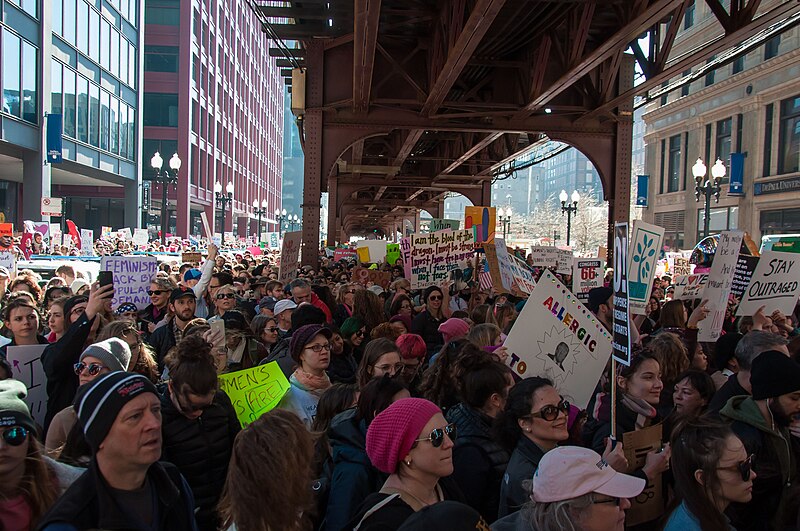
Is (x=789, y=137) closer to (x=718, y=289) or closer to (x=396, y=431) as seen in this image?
(x=718, y=289)

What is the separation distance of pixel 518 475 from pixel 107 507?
187 centimetres

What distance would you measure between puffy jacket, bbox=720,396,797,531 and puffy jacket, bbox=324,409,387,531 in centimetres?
184

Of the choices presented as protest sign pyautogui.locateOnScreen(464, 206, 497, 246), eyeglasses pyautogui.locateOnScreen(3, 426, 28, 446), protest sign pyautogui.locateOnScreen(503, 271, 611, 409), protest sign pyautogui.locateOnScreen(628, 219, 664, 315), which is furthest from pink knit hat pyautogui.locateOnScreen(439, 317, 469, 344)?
protest sign pyautogui.locateOnScreen(464, 206, 497, 246)

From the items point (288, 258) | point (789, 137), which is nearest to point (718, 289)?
point (288, 258)

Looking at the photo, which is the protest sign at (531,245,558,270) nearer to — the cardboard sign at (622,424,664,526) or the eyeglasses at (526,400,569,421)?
the cardboard sign at (622,424,664,526)

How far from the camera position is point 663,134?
50125mm

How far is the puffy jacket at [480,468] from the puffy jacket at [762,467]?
1.17m

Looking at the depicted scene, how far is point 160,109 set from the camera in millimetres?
58594

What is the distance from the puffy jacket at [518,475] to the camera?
10.7 feet

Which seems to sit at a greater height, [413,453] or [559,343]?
[559,343]

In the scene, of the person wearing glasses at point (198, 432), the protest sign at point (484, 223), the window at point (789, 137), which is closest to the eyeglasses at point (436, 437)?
the person wearing glasses at point (198, 432)

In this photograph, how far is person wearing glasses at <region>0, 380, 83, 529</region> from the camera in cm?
278

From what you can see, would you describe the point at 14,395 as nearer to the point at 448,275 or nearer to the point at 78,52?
the point at 448,275

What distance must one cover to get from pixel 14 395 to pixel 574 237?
7959cm
